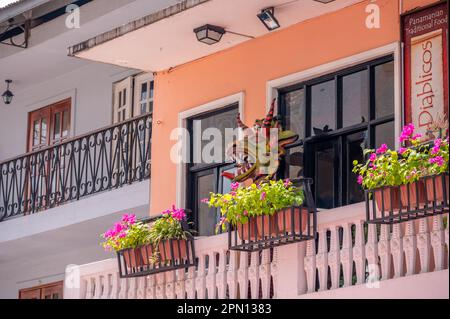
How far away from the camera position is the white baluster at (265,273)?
42.6 ft

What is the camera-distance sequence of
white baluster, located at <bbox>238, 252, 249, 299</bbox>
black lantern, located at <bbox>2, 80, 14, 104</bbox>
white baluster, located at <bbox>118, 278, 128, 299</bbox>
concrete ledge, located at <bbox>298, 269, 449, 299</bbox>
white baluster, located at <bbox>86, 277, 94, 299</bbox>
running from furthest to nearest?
black lantern, located at <bbox>2, 80, 14, 104</bbox> < white baluster, located at <bbox>86, 277, 94, 299</bbox> < white baluster, located at <bbox>118, 278, 128, 299</bbox> < white baluster, located at <bbox>238, 252, 249, 299</bbox> < concrete ledge, located at <bbox>298, 269, 449, 299</bbox>

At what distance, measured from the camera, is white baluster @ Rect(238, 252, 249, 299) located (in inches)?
522

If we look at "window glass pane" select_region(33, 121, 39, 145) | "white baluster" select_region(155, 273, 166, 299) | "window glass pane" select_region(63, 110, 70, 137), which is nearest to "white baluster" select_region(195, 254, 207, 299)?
"white baluster" select_region(155, 273, 166, 299)

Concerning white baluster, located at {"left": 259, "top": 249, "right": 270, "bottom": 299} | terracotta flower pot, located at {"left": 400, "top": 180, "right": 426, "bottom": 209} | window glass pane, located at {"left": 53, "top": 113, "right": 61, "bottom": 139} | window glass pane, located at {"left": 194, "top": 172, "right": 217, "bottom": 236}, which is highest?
window glass pane, located at {"left": 53, "top": 113, "right": 61, "bottom": 139}

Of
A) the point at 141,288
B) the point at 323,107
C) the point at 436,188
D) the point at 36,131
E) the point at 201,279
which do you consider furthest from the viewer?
the point at 36,131

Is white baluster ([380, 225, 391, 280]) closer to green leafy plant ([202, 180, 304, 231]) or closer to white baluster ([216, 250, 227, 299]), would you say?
green leafy plant ([202, 180, 304, 231])

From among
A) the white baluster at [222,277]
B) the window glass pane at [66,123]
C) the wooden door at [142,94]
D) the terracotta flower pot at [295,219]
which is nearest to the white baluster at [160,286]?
the white baluster at [222,277]

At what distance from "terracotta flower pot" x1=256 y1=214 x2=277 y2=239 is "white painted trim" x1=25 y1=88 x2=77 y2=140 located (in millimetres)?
7854

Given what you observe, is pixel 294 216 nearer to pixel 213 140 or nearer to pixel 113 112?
pixel 213 140

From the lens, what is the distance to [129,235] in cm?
1441

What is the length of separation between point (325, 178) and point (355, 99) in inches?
34.9

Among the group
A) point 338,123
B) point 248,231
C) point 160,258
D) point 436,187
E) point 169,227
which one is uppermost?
point 338,123

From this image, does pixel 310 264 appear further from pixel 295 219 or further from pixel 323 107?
pixel 323 107

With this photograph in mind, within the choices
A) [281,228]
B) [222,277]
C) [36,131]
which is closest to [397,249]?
[281,228]
